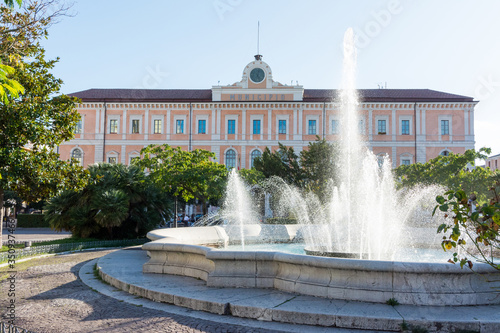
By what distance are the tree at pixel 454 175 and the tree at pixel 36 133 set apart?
743 inches

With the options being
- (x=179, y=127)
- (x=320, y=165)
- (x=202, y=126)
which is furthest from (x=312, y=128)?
(x=179, y=127)

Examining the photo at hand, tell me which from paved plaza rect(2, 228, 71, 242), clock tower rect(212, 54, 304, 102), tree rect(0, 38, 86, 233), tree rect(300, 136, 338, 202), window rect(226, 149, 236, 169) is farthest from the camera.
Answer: clock tower rect(212, 54, 304, 102)

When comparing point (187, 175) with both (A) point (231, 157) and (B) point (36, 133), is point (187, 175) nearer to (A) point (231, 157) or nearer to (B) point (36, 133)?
(B) point (36, 133)

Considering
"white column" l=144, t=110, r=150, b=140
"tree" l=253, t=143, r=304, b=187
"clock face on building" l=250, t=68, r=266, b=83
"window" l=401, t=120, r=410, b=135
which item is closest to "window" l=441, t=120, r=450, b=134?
"window" l=401, t=120, r=410, b=135

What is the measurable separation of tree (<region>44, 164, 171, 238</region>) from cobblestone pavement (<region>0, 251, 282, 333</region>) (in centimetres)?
751

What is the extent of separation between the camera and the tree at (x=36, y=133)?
10.5m

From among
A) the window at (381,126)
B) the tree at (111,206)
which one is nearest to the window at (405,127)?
the window at (381,126)

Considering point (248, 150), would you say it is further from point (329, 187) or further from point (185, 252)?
point (185, 252)

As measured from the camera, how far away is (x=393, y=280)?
5207 mm

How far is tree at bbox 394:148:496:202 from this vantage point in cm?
2305

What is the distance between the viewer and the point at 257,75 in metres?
41.4

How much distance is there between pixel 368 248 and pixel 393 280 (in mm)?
4452

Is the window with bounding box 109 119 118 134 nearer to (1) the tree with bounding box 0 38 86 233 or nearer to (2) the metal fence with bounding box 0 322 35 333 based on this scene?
(1) the tree with bounding box 0 38 86 233

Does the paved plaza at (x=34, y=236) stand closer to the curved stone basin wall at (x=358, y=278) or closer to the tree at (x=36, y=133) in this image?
the tree at (x=36, y=133)
